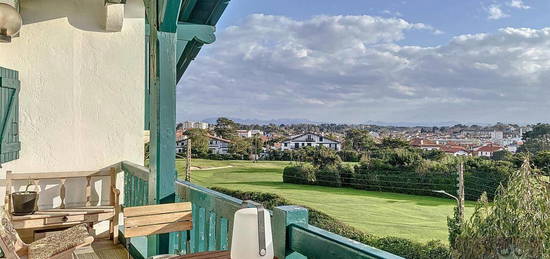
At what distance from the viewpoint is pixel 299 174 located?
81.3 feet

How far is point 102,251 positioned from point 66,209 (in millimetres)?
507

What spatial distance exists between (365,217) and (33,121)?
847 inches

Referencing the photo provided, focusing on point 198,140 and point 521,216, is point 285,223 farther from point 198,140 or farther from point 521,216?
point 198,140

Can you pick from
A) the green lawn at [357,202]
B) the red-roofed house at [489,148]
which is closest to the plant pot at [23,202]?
the red-roofed house at [489,148]

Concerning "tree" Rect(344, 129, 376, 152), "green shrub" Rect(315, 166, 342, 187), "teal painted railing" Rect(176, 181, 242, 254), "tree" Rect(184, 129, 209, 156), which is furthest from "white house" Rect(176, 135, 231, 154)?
"teal painted railing" Rect(176, 181, 242, 254)

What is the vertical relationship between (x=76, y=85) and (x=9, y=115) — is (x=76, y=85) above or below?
above

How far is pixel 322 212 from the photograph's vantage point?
2248 cm

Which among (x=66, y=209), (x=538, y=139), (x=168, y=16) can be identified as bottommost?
(x=66, y=209)

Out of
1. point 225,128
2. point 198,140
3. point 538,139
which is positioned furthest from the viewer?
point 198,140

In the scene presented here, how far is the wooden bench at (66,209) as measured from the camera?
313 centimetres

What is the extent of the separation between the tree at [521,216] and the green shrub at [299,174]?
15.5m

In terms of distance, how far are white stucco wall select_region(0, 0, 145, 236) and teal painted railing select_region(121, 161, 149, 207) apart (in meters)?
0.29

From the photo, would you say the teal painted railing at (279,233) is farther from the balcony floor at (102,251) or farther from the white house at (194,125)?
the white house at (194,125)

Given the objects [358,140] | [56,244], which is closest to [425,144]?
[358,140]
